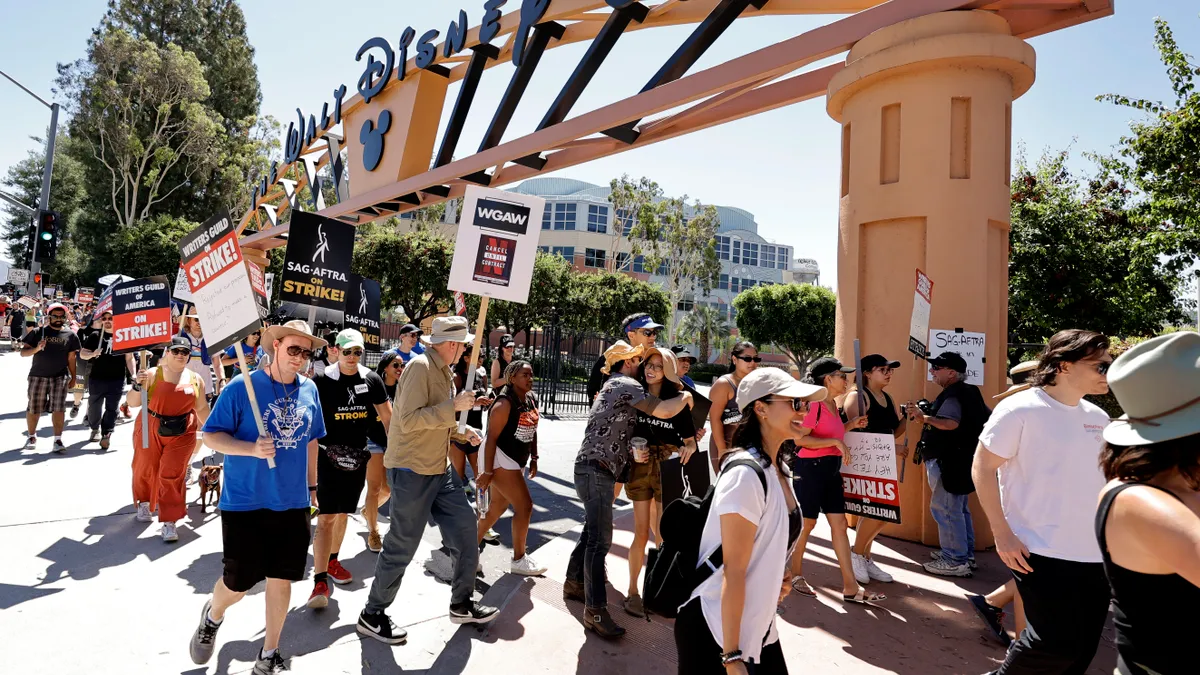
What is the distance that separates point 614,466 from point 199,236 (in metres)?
3.00

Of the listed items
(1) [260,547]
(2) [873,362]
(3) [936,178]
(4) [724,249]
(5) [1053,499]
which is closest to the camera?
(5) [1053,499]

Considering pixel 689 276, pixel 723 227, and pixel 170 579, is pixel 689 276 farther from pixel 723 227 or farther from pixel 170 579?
pixel 170 579

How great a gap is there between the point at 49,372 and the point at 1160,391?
11.7 meters

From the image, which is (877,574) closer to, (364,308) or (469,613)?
(469,613)

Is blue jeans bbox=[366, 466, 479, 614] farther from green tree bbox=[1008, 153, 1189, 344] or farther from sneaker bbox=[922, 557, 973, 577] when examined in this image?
green tree bbox=[1008, 153, 1189, 344]

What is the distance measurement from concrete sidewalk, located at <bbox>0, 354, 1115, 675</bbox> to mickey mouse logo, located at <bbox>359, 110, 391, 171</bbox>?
25.9 feet

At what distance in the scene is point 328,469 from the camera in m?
4.89

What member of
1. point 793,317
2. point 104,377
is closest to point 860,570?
point 104,377

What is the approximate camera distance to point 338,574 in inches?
199

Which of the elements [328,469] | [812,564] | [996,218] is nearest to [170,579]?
[328,469]

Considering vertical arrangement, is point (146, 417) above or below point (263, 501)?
above

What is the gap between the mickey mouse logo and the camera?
12.2 meters

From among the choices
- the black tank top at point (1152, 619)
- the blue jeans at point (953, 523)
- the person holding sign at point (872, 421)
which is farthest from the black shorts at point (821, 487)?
the black tank top at point (1152, 619)

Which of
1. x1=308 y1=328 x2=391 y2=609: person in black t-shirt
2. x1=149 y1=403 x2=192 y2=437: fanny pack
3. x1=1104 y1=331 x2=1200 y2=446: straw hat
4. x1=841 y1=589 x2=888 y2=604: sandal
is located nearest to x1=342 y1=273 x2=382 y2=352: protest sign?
x1=149 y1=403 x2=192 y2=437: fanny pack
